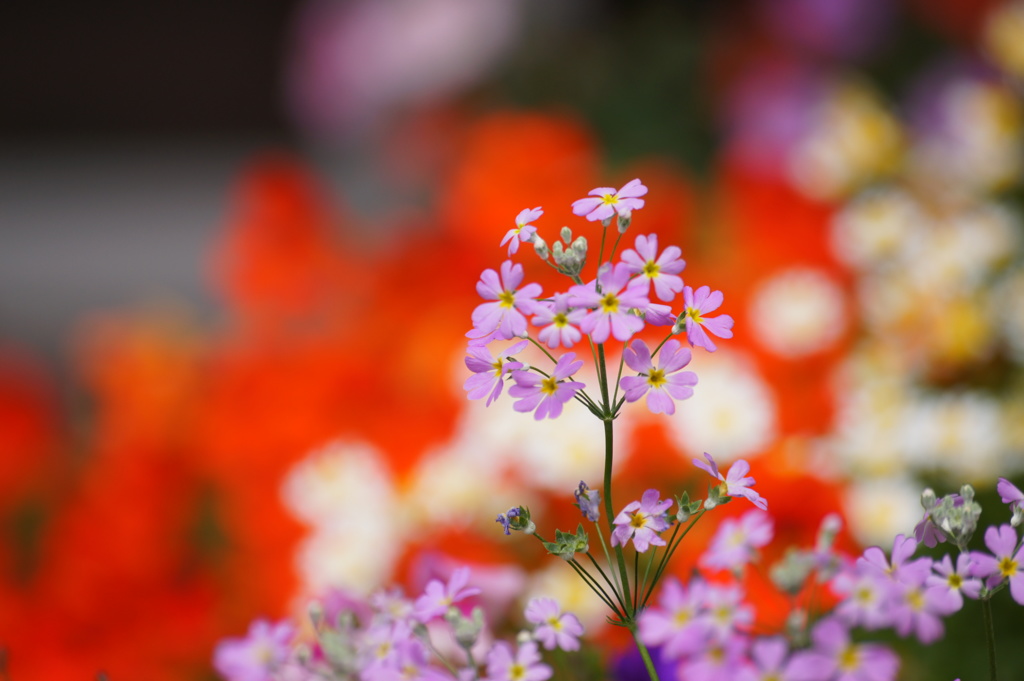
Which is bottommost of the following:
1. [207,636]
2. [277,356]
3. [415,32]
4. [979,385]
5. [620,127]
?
[207,636]

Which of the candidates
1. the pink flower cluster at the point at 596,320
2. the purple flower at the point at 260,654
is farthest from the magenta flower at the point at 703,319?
the purple flower at the point at 260,654

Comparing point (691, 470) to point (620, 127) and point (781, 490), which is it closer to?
point (781, 490)

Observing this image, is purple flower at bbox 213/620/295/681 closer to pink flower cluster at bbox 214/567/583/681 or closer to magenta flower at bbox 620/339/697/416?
pink flower cluster at bbox 214/567/583/681

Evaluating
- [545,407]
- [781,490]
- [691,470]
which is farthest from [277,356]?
[545,407]

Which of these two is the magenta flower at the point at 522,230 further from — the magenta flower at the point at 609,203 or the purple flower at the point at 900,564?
the purple flower at the point at 900,564

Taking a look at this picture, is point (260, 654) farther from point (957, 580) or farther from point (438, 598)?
point (957, 580)

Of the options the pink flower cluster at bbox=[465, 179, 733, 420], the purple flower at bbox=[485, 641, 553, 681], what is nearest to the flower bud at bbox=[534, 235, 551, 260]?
the pink flower cluster at bbox=[465, 179, 733, 420]

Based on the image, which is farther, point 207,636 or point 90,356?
point 90,356
